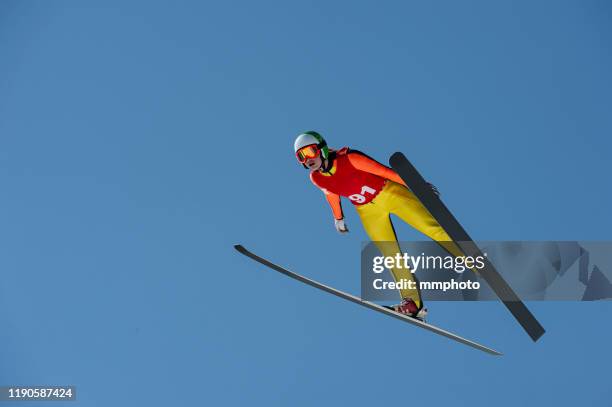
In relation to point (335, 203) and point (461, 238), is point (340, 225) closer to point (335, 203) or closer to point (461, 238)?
point (335, 203)

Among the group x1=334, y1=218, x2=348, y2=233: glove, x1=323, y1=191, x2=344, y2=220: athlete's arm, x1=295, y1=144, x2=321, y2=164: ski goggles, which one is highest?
x1=295, y1=144, x2=321, y2=164: ski goggles

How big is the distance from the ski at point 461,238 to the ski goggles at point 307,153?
2.22 ft

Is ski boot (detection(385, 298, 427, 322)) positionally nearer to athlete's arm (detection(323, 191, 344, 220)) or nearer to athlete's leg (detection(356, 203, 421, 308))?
athlete's leg (detection(356, 203, 421, 308))

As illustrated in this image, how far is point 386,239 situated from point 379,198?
419mm

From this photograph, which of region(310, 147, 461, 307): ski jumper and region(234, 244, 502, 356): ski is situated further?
region(234, 244, 502, 356): ski

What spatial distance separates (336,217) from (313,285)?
832 millimetres

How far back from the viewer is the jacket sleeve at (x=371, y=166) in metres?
6.94

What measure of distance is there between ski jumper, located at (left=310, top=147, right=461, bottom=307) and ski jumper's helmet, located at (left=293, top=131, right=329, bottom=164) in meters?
0.13

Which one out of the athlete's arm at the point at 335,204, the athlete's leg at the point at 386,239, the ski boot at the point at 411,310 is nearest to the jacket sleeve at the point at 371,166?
the athlete's leg at the point at 386,239

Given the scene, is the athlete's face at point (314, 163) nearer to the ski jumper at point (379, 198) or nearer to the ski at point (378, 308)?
the ski jumper at point (379, 198)

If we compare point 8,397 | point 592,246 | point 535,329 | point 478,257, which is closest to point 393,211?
point 478,257

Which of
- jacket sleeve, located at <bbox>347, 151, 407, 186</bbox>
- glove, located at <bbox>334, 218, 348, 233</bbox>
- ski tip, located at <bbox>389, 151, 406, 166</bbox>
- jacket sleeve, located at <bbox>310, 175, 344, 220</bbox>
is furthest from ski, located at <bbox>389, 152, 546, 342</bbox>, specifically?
glove, located at <bbox>334, 218, 348, 233</bbox>

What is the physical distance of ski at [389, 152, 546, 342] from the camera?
6.69m

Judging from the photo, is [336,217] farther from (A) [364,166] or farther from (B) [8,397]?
(B) [8,397]
